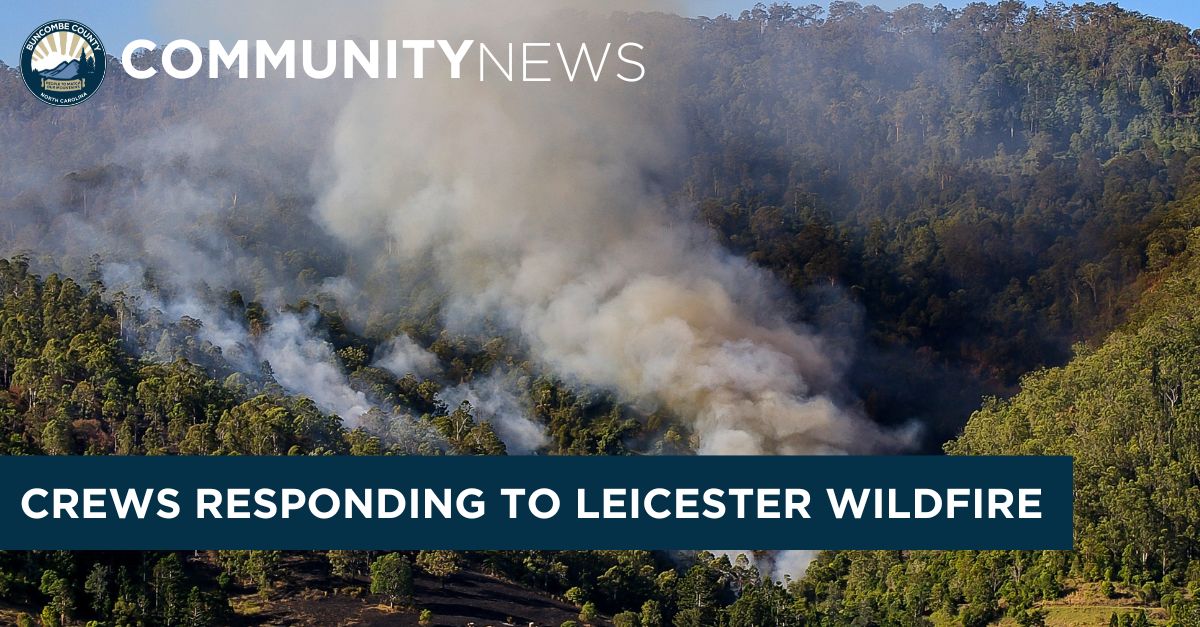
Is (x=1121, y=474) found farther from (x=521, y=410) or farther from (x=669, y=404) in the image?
(x=521, y=410)

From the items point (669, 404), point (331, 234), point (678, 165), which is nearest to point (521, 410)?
point (669, 404)

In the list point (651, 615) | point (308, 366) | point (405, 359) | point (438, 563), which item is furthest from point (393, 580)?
point (405, 359)

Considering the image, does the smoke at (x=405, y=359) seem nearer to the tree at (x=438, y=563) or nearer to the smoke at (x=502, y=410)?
the smoke at (x=502, y=410)

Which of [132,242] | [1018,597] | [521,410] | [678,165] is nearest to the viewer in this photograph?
[1018,597]

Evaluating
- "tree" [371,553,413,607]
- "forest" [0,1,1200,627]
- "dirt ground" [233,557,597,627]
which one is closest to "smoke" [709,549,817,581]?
"forest" [0,1,1200,627]

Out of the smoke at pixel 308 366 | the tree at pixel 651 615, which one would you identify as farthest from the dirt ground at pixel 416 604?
the smoke at pixel 308 366
